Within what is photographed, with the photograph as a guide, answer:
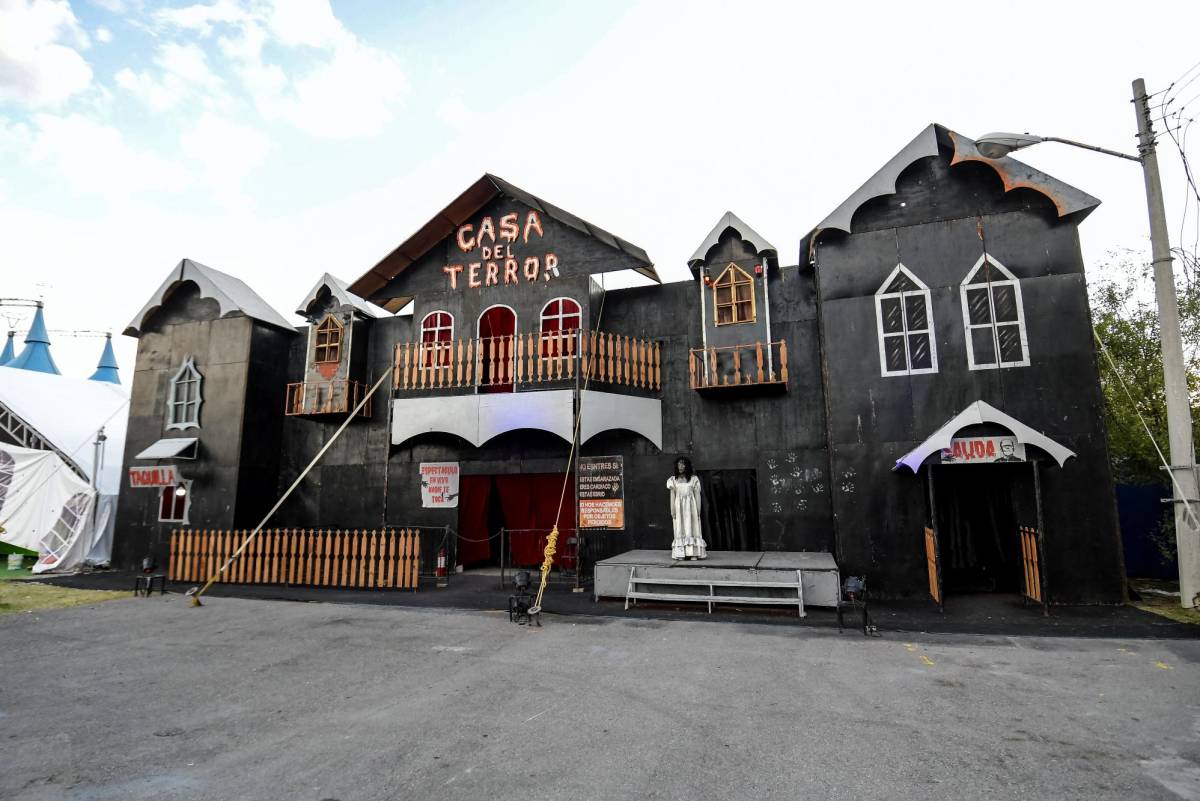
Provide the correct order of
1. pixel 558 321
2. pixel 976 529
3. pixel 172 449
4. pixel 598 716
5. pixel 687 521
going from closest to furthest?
1. pixel 598 716
2. pixel 687 521
3. pixel 976 529
4. pixel 558 321
5. pixel 172 449

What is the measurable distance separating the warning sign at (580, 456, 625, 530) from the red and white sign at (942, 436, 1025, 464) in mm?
7195

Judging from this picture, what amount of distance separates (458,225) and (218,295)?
303 inches

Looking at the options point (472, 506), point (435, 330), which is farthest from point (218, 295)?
point (472, 506)

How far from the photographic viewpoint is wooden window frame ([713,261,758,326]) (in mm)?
14391

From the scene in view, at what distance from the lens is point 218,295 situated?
17938mm

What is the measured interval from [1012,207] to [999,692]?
10.1 metres

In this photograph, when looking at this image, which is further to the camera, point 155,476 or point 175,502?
point 175,502

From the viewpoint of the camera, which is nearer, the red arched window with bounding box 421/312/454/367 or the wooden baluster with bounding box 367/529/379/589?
the wooden baluster with bounding box 367/529/379/589

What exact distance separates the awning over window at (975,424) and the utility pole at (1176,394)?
1491mm

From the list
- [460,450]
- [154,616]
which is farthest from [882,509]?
[154,616]

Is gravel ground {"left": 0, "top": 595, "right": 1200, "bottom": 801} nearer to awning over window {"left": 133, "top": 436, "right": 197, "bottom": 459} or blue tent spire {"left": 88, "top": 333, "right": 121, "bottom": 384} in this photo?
awning over window {"left": 133, "top": 436, "right": 197, "bottom": 459}

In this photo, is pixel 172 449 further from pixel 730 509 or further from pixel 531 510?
pixel 730 509

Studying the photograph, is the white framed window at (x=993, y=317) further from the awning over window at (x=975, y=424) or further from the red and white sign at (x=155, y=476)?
the red and white sign at (x=155, y=476)

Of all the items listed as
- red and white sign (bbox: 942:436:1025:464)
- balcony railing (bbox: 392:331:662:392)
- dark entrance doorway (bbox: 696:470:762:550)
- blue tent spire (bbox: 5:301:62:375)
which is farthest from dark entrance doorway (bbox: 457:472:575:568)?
blue tent spire (bbox: 5:301:62:375)
